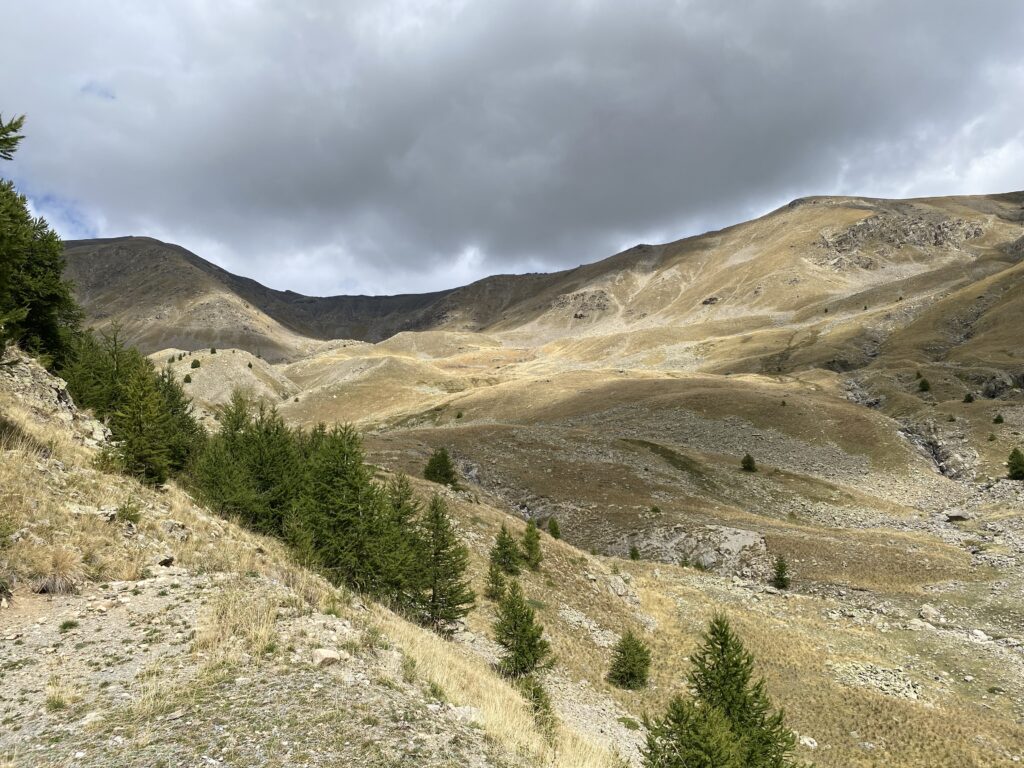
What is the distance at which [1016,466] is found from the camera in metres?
45.1

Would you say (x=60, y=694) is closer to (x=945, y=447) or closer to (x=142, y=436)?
(x=142, y=436)

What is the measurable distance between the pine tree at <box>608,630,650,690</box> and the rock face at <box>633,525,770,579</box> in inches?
620

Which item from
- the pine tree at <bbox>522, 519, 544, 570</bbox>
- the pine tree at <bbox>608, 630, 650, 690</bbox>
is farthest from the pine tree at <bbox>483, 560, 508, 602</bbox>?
the pine tree at <bbox>608, 630, 650, 690</bbox>

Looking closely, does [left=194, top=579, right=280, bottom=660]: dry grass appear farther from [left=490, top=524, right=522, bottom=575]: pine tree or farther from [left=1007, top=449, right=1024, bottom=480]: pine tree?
[left=1007, top=449, right=1024, bottom=480]: pine tree

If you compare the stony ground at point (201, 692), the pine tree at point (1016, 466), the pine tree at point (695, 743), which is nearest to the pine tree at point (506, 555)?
the pine tree at point (695, 743)

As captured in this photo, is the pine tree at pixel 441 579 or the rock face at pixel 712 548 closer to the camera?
the pine tree at pixel 441 579

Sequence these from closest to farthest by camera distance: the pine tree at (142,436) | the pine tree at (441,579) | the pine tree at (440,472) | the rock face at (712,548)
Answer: the pine tree at (142,436), the pine tree at (441,579), the rock face at (712,548), the pine tree at (440,472)

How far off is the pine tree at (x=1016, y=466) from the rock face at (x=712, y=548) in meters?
28.2

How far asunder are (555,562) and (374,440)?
107 feet

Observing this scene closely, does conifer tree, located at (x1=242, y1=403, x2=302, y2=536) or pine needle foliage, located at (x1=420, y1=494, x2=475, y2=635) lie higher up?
conifer tree, located at (x1=242, y1=403, x2=302, y2=536)

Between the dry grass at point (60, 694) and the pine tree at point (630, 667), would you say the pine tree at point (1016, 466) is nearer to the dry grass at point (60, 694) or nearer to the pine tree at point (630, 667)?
the pine tree at point (630, 667)

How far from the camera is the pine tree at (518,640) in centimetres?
1747

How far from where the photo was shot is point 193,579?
1127 centimetres

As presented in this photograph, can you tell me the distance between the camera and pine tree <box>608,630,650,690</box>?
20344mm
